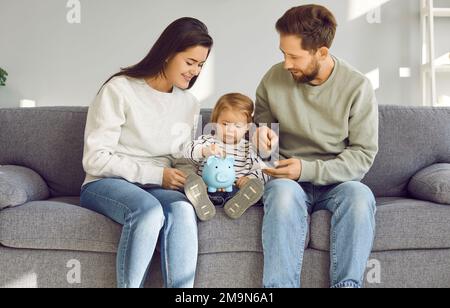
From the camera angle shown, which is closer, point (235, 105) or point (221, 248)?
point (221, 248)

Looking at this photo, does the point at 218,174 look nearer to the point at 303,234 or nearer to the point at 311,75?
the point at 303,234

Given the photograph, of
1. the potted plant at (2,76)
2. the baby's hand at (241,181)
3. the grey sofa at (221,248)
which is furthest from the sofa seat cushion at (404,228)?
the potted plant at (2,76)

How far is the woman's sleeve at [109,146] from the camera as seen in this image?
1.72m

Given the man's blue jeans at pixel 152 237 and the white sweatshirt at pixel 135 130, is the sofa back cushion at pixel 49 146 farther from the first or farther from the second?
the man's blue jeans at pixel 152 237

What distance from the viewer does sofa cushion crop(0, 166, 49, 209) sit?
5.55 feet

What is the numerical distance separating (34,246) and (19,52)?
249cm

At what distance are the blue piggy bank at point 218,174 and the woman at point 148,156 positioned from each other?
77mm

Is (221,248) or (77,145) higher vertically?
(77,145)

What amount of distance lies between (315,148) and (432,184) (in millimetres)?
401

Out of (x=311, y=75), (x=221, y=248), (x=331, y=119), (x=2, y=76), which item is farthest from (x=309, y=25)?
(x=2, y=76)

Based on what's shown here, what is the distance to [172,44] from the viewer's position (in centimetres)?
183

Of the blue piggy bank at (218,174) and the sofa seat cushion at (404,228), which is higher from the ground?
the blue piggy bank at (218,174)
